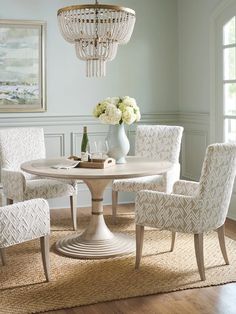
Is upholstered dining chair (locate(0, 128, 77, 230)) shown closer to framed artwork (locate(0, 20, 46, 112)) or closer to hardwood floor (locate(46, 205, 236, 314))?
framed artwork (locate(0, 20, 46, 112))

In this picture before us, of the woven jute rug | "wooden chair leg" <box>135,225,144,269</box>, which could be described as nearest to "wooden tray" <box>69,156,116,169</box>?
"wooden chair leg" <box>135,225,144,269</box>

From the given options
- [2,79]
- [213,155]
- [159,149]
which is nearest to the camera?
[213,155]

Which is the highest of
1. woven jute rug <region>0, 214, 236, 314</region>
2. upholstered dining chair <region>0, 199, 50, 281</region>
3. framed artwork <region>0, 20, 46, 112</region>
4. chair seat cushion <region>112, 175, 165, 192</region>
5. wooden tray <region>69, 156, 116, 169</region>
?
framed artwork <region>0, 20, 46, 112</region>

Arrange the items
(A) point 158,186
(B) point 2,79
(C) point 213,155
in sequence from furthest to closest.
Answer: (B) point 2,79 < (A) point 158,186 < (C) point 213,155

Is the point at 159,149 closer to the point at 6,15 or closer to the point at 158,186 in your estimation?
the point at 158,186

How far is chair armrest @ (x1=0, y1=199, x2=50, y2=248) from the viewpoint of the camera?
10.6 feet

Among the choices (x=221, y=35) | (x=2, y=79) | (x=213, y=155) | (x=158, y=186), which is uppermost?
(x=221, y=35)

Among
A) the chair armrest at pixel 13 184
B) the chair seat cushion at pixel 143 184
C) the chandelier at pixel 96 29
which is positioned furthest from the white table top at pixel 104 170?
the chandelier at pixel 96 29

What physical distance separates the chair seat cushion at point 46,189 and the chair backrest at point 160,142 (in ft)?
2.78

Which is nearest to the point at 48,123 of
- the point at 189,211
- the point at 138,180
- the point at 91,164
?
the point at 138,180

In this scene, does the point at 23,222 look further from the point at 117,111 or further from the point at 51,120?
the point at 51,120

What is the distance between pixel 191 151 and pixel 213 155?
8.49 feet

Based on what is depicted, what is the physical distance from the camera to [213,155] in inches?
133

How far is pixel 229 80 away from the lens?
5.19m
